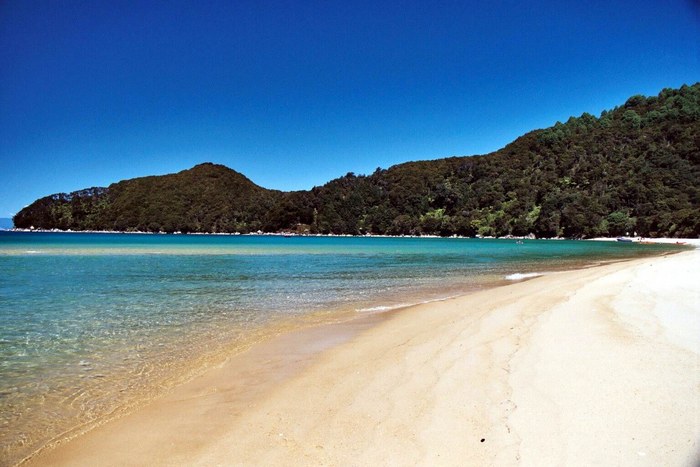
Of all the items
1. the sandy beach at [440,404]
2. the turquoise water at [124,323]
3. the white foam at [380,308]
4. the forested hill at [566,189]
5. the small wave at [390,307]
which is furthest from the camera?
the forested hill at [566,189]

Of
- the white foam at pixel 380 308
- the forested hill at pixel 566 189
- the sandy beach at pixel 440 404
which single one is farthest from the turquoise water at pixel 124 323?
the forested hill at pixel 566 189

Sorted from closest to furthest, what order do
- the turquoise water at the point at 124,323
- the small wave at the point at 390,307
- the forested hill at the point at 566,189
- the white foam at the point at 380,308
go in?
the turquoise water at the point at 124,323, the white foam at the point at 380,308, the small wave at the point at 390,307, the forested hill at the point at 566,189

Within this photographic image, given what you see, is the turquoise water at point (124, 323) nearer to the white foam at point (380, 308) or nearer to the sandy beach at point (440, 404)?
the white foam at point (380, 308)

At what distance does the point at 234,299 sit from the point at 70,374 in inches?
292

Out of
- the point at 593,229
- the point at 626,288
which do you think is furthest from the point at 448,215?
the point at 626,288

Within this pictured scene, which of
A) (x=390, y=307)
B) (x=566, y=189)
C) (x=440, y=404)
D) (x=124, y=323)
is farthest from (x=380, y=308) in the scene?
(x=566, y=189)

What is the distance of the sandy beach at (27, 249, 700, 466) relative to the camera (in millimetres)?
3537

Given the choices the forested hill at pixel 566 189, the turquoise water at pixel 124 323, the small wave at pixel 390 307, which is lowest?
the small wave at pixel 390 307

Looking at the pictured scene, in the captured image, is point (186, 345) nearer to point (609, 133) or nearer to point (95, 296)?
point (95, 296)

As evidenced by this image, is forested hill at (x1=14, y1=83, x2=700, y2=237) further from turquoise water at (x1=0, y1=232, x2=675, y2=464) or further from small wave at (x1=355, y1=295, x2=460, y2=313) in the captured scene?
turquoise water at (x1=0, y1=232, x2=675, y2=464)

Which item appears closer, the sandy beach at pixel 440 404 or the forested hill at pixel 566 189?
the sandy beach at pixel 440 404

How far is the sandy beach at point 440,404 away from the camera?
3.54 m

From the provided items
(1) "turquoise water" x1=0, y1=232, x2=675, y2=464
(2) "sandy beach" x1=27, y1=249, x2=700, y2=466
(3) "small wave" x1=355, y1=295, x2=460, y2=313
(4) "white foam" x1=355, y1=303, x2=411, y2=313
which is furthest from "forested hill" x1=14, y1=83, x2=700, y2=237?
(2) "sandy beach" x1=27, y1=249, x2=700, y2=466

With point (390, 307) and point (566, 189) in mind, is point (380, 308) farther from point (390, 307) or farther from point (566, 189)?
point (566, 189)
